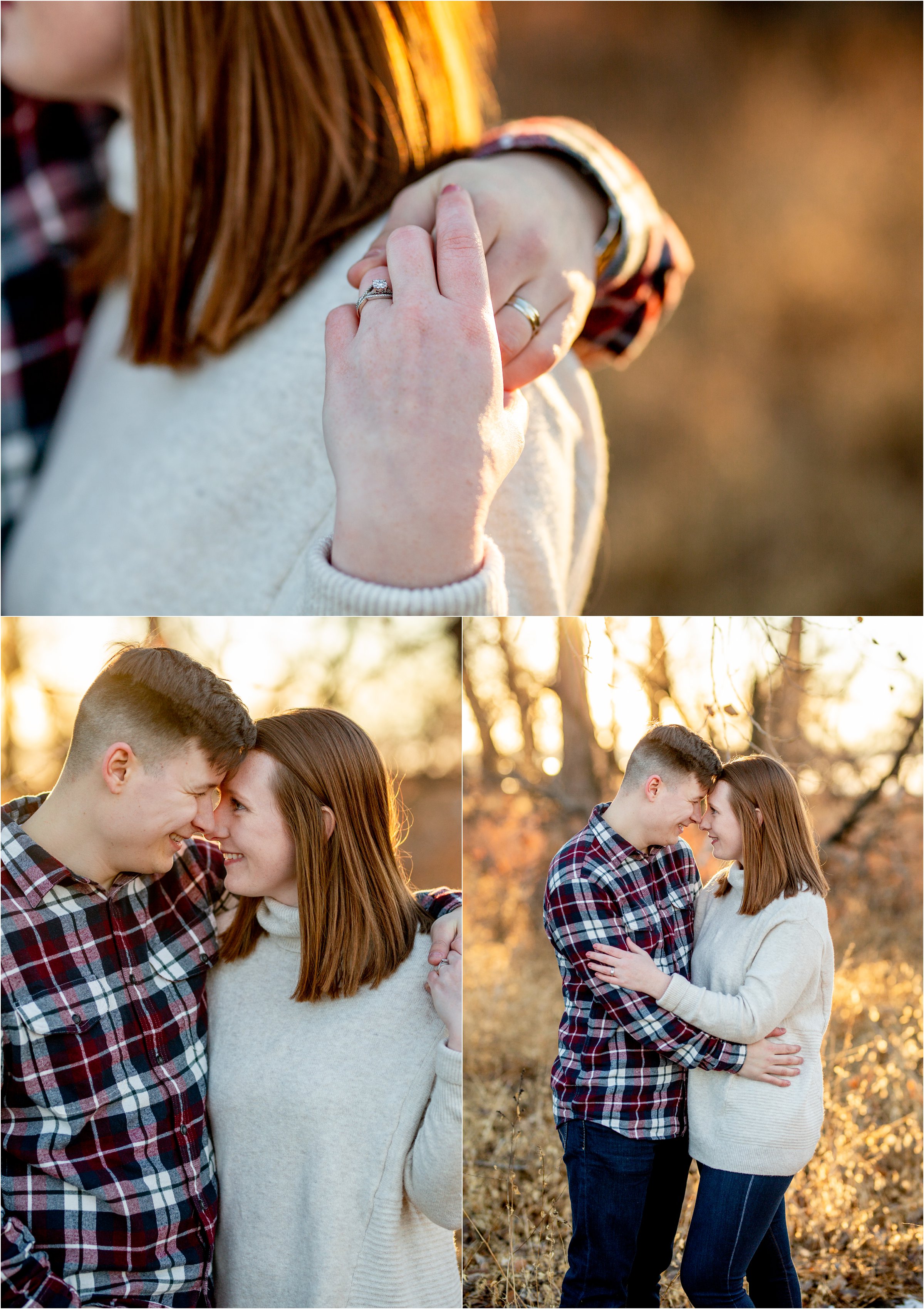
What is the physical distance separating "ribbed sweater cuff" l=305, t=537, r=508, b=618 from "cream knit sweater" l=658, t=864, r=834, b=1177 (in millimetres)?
477

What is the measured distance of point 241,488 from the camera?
3.59 feet

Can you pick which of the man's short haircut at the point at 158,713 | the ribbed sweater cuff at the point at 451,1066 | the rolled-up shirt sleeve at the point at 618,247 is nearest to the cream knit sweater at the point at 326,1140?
the ribbed sweater cuff at the point at 451,1066

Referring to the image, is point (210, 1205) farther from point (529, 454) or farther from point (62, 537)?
point (529, 454)

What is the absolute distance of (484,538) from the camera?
0.96 m

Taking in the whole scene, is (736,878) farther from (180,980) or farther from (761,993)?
(180,980)

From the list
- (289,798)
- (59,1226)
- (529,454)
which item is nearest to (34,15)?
(529,454)

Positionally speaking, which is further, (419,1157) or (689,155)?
(689,155)

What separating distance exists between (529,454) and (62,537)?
59cm

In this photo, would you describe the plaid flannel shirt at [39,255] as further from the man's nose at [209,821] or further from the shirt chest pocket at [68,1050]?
the shirt chest pocket at [68,1050]

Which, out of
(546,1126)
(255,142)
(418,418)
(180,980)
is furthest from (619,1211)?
(255,142)

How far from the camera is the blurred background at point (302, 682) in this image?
108cm

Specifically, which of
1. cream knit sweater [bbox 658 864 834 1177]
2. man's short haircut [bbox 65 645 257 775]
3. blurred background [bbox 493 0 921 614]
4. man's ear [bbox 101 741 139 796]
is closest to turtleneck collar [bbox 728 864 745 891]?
cream knit sweater [bbox 658 864 834 1177]

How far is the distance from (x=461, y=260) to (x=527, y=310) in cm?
11

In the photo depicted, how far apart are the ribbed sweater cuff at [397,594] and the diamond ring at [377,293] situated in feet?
0.76
